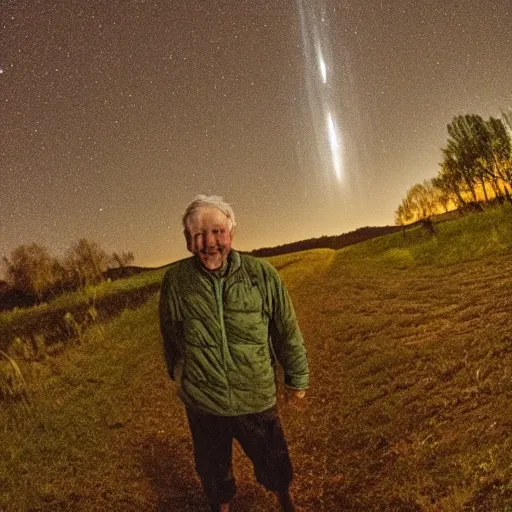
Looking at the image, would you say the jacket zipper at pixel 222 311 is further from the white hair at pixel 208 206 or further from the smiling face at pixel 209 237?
the white hair at pixel 208 206

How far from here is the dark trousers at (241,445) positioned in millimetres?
3080

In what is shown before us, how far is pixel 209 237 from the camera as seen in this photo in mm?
2908

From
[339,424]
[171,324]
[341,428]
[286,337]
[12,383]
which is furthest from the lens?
[12,383]

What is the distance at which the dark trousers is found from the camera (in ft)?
10.1

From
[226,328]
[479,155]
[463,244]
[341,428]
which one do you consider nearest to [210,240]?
[226,328]

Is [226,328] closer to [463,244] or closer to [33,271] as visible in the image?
[463,244]

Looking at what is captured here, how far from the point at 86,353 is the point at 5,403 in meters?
3.72

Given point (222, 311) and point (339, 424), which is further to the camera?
point (339, 424)

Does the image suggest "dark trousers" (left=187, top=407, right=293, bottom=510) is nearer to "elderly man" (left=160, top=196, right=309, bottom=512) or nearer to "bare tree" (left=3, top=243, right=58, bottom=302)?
"elderly man" (left=160, top=196, right=309, bottom=512)

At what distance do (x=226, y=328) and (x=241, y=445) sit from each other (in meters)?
0.99

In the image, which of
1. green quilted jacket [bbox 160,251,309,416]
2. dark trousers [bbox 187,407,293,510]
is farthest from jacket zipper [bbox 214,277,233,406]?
dark trousers [bbox 187,407,293,510]

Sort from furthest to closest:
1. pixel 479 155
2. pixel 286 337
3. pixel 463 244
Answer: pixel 479 155, pixel 463 244, pixel 286 337

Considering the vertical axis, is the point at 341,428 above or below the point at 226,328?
below

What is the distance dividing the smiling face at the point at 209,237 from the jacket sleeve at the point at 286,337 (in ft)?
1.37
